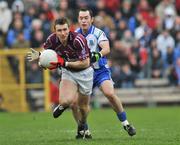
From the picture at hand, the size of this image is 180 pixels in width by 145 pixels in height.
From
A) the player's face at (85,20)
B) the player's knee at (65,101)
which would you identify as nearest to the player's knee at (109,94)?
the player's knee at (65,101)

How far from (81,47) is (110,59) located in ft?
44.5

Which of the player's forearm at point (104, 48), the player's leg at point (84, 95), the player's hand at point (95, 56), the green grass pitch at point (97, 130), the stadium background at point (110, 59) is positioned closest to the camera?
the green grass pitch at point (97, 130)

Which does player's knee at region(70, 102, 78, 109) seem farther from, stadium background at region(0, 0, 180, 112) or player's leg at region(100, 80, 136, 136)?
stadium background at region(0, 0, 180, 112)

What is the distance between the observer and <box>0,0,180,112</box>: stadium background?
84.7 feet

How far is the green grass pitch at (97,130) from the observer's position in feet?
41.4

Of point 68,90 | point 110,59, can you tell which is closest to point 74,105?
point 68,90

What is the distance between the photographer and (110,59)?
26203 millimetres

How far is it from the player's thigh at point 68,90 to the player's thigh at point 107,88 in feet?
1.99

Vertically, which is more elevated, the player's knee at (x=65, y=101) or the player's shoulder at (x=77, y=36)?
the player's shoulder at (x=77, y=36)

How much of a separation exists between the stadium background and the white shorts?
488 inches

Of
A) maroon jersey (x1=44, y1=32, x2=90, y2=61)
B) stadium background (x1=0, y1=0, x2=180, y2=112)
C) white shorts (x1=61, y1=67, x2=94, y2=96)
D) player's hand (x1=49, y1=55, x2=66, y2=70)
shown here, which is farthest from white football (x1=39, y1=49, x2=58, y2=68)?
stadium background (x1=0, y1=0, x2=180, y2=112)

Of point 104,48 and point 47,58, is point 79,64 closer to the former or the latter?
point 47,58

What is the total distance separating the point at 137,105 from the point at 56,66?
14.3 metres

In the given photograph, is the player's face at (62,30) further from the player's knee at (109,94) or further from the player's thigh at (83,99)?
the player's knee at (109,94)
